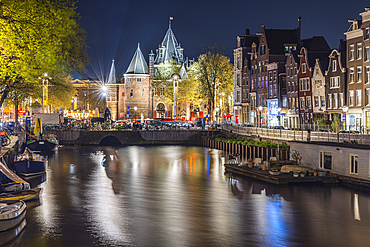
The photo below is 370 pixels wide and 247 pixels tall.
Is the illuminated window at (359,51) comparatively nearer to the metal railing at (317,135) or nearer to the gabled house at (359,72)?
the gabled house at (359,72)

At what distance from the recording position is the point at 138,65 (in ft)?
457

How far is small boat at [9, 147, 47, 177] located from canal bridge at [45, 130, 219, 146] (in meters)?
39.9

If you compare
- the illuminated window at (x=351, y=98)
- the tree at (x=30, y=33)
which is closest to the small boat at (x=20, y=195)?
the tree at (x=30, y=33)

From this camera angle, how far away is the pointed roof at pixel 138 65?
139m

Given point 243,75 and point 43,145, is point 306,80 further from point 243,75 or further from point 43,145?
point 43,145

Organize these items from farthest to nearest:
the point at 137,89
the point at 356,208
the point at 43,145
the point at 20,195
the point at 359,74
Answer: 1. the point at 137,89
2. the point at 43,145
3. the point at 359,74
4. the point at 356,208
5. the point at 20,195

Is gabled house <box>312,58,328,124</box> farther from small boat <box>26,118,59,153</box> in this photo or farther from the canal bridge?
small boat <box>26,118,59,153</box>

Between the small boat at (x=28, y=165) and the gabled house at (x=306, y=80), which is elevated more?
the gabled house at (x=306, y=80)

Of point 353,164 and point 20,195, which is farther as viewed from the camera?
point 353,164

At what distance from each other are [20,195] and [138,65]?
11561 cm

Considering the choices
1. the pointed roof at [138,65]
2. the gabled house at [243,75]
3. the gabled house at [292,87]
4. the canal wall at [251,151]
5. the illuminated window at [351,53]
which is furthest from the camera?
the pointed roof at [138,65]

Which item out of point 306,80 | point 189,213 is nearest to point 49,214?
point 189,213

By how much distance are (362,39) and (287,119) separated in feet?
80.5

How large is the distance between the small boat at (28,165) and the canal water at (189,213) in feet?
4.63
